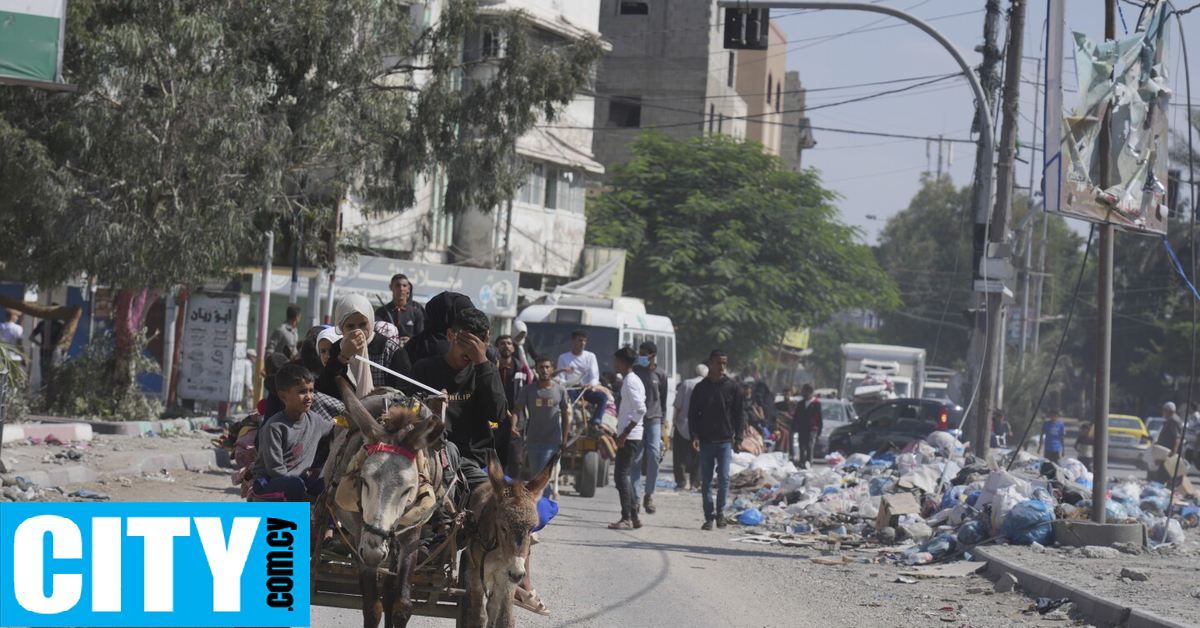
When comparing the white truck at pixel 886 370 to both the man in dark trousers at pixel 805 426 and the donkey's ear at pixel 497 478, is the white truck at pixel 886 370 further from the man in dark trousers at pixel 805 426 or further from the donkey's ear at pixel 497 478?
the donkey's ear at pixel 497 478

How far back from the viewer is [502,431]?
7.20 meters

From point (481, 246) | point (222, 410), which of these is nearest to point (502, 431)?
point (222, 410)

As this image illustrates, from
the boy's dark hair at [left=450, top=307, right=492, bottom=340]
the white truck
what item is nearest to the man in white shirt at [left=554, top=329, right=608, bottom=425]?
the boy's dark hair at [left=450, top=307, right=492, bottom=340]

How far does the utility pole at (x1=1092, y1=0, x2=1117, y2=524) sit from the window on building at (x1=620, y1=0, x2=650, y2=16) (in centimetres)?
4368

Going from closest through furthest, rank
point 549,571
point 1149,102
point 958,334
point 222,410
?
point 549,571 → point 1149,102 → point 222,410 → point 958,334

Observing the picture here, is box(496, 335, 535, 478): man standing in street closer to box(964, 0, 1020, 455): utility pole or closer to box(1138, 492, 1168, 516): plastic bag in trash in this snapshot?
box(964, 0, 1020, 455): utility pole

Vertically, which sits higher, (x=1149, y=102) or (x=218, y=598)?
(x=1149, y=102)

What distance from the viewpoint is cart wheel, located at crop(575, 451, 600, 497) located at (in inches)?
717

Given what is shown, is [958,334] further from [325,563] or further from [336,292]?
[325,563]

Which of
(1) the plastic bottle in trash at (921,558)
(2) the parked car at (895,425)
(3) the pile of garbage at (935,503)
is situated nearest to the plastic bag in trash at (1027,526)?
(3) the pile of garbage at (935,503)

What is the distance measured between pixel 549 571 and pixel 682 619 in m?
2.03

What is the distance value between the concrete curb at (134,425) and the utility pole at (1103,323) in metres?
13.7

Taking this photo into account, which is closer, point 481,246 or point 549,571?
point 549,571

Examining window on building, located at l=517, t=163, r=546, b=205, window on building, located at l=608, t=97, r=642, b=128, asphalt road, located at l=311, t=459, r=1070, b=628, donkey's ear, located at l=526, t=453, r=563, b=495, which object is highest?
window on building, located at l=608, t=97, r=642, b=128
